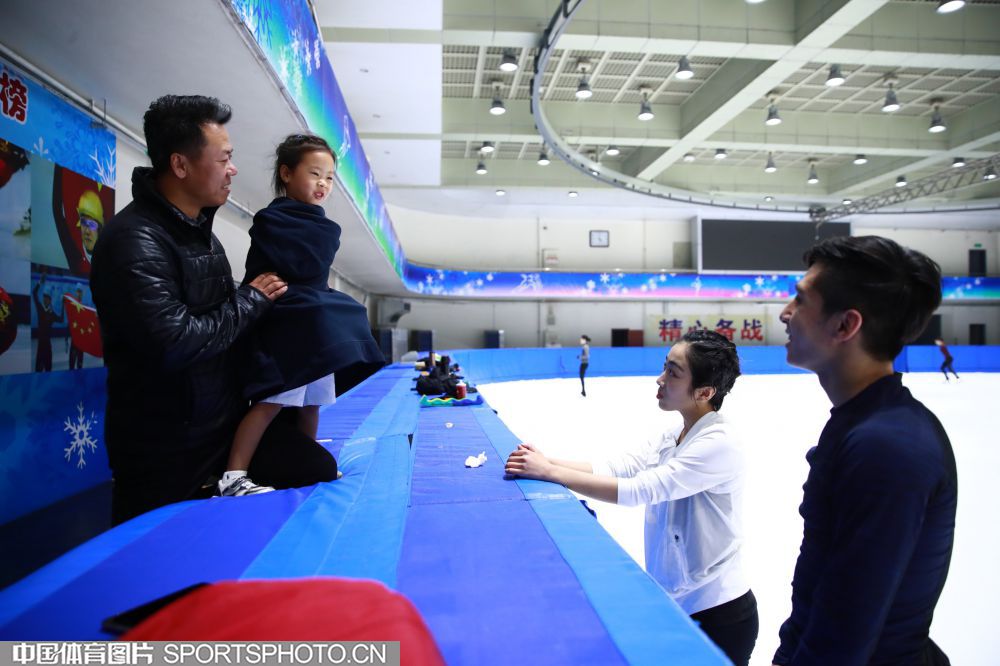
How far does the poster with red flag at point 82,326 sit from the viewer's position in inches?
98.3

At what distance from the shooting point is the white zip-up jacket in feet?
5.80

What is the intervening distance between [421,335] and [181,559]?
16269 mm

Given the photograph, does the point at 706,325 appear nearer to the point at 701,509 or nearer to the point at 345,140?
the point at 345,140

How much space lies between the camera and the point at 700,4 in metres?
8.25

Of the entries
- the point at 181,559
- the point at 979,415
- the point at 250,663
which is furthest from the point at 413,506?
the point at 979,415

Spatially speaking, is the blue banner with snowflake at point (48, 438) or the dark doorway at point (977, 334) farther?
the dark doorway at point (977, 334)

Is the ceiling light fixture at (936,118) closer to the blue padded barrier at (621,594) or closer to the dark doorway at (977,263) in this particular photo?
the dark doorway at (977,263)

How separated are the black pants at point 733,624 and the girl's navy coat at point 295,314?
147 cm

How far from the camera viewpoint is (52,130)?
246 cm

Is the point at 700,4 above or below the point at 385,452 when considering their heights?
above

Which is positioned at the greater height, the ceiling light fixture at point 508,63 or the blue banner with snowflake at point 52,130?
the ceiling light fixture at point 508,63

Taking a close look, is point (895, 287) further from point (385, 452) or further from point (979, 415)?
point (979, 415)

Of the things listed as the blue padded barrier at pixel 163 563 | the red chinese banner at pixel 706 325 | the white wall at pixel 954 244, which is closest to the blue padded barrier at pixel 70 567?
the blue padded barrier at pixel 163 563

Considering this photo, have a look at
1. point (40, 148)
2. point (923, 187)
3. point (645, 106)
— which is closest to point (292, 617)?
point (40, 148)
